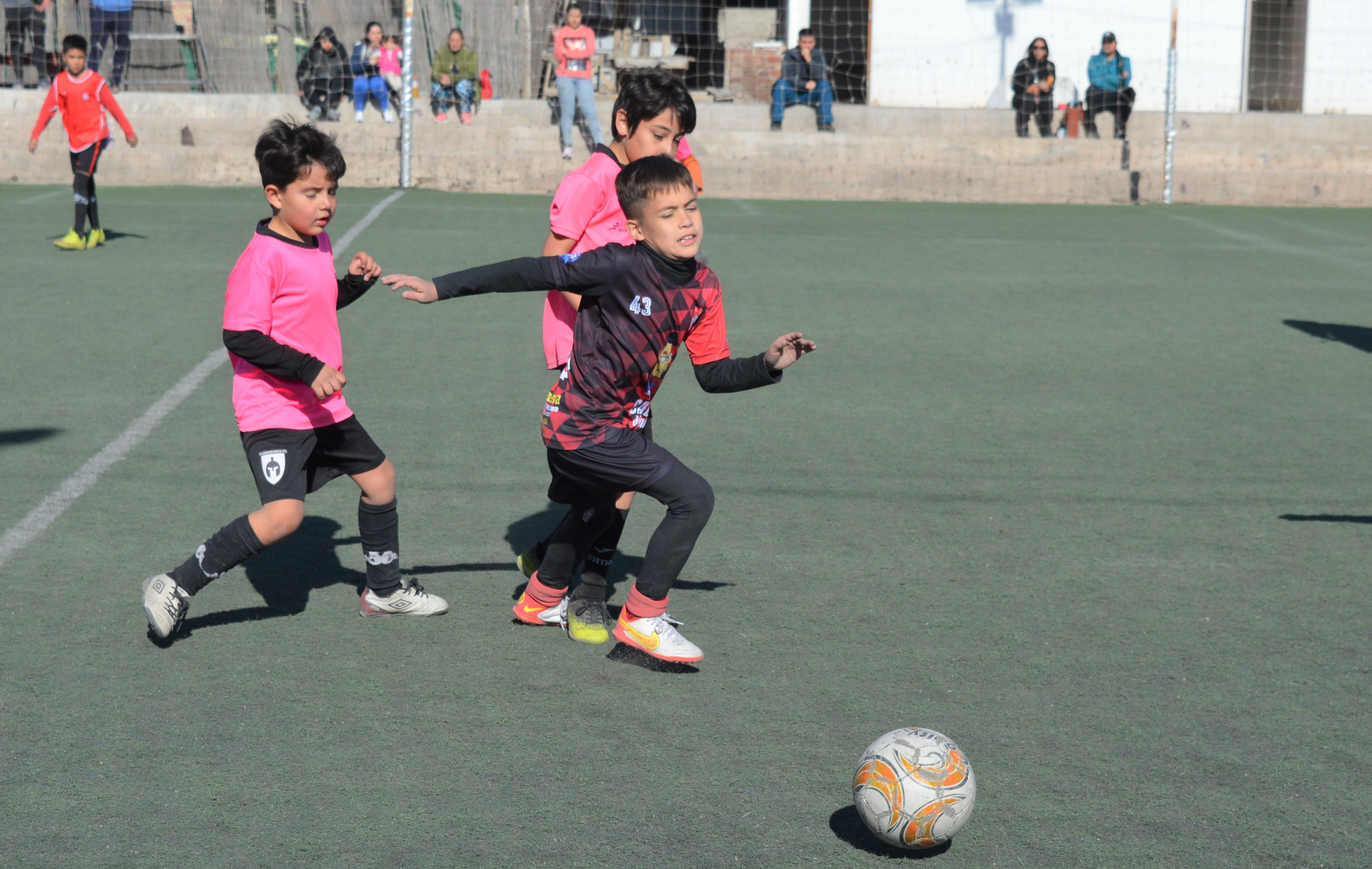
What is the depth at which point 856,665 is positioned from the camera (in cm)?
436

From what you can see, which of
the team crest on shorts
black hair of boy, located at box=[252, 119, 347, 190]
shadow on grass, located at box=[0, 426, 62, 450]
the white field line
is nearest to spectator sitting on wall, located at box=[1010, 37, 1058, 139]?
the white field line

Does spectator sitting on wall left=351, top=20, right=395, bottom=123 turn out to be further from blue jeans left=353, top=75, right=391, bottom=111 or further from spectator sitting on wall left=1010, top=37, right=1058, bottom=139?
Result: spectator sitting on wall left=1010, top=37, right=1058, bottom=139

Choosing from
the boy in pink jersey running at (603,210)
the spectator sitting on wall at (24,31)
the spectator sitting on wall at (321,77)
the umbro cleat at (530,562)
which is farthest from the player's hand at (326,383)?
the spectator sitting on wall at (24,31)

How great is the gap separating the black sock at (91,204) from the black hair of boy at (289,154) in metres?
8.70

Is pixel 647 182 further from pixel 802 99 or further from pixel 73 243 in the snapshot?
pixel 802 99

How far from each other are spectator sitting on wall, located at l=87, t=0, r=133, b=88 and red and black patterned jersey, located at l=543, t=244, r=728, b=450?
61.3 ft

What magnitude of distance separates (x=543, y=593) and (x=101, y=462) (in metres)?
2.80

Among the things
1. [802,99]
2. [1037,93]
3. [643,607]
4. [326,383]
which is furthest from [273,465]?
[1037,93]

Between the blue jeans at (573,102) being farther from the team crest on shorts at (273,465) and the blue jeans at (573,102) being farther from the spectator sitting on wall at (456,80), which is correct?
the team crest on shorts at (273,465)

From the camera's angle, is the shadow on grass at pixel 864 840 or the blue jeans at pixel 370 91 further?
the blue jeans at pixel 370 91

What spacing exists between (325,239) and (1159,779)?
9.64 ft

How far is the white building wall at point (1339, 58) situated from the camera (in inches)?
882

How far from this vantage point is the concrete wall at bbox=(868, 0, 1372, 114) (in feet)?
71.0

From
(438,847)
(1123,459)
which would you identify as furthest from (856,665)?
(1123,459)
